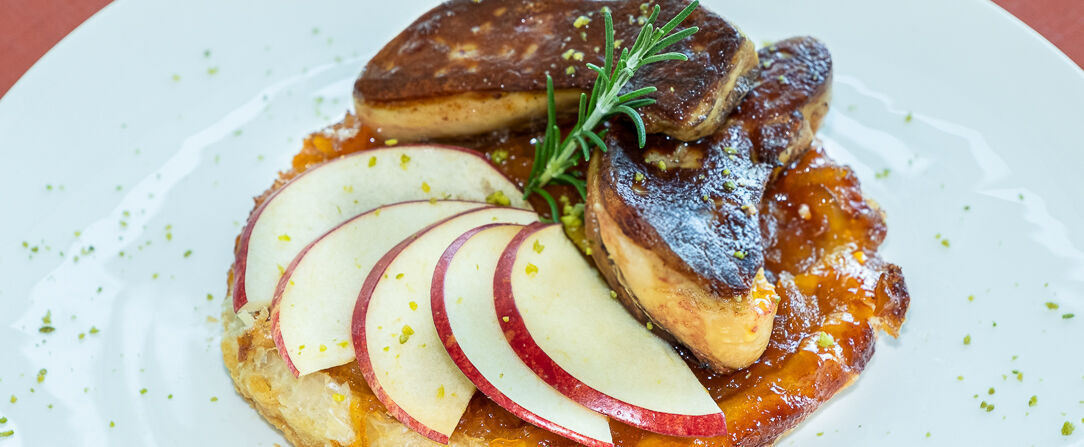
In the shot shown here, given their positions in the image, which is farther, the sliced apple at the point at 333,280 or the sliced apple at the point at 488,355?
the sliced apple at the point at 333,280

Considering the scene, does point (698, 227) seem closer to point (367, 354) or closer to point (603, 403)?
point (603, 403)

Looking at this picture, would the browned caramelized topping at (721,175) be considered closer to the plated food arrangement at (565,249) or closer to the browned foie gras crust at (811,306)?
the plated food arrangement at (565,249)

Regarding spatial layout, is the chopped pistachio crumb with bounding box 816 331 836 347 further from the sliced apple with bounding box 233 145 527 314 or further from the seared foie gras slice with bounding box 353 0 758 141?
the sliced apple with bounding box 233 145 527 314

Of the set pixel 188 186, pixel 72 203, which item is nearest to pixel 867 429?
pixel 188 186

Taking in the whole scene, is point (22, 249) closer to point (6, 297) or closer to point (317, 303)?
point (6, 297)

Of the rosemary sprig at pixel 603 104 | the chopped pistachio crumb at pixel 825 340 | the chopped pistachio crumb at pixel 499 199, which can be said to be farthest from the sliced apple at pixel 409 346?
the chopped pistachio crumb at pixel 825 340

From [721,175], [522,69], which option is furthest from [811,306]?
[522,69]

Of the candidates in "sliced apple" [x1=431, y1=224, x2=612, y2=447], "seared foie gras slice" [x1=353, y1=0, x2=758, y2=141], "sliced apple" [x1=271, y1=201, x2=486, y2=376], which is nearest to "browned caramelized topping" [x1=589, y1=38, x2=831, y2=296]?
"seared foie gras slice" [x1=353, y1=0, x2=758, y2=141]
